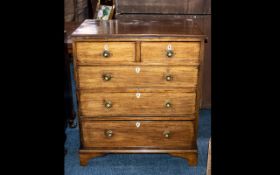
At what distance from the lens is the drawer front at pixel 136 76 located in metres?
2.19

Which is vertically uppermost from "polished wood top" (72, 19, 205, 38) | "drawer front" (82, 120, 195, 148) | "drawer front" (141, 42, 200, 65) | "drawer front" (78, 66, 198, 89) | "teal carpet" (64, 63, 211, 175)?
"polished wood top" (72, 19, 205, 38)

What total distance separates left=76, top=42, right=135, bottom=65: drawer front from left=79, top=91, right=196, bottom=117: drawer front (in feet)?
0.86

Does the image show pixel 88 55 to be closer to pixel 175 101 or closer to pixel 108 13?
pixel 175 101

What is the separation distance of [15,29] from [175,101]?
166cm

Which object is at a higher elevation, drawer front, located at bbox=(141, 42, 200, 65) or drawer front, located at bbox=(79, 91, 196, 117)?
drawer front, located at bbox=(141, 42, 200, 65)

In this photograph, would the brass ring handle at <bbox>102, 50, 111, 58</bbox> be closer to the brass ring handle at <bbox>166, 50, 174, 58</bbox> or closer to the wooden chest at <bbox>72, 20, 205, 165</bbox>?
the wooden chest at <bbox>72, 20, 205, 165</bbox>

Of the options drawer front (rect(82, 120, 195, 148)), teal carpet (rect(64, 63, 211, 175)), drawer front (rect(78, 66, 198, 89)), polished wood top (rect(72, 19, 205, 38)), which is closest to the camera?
polished wood top (rect(72, 19, 205, 38))

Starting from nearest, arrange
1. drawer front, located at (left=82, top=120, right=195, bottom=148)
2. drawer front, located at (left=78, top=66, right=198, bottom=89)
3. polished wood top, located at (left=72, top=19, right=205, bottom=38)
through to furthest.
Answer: polished wood top, located at (left=72, top=19, right=205, bottom=38), drawer front, located at (left=78, top=66, right=198, bottom=89), drawer front, located at (left=82, top=120, right=195, bottom=148)

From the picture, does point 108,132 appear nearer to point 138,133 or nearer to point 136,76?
point 138,133

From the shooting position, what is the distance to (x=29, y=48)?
830mm

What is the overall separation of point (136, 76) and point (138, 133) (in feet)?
1.64

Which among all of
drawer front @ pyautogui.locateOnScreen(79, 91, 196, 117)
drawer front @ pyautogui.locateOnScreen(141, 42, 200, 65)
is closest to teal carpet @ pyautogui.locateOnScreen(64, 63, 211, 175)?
drawer front @ pyautogui.locateOnScreen(79, 91, 196, 117)

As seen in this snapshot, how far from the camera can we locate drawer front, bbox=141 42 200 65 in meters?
2.12

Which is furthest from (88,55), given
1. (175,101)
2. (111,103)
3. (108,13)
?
(108,13)
